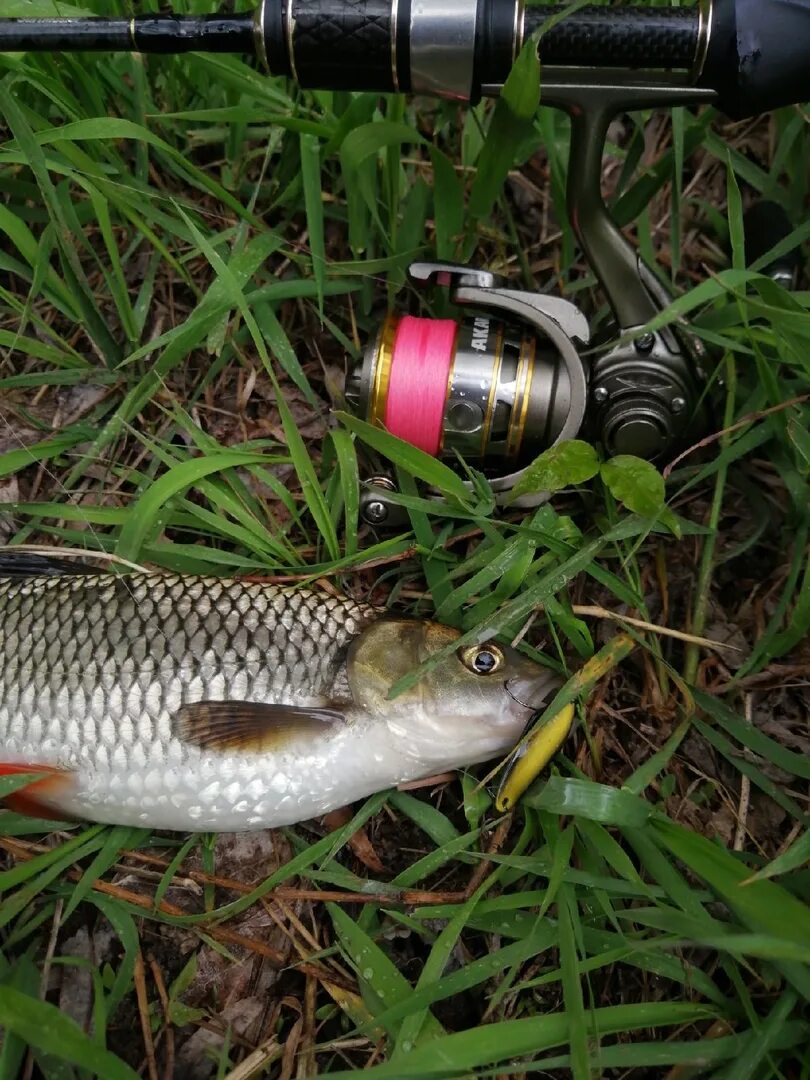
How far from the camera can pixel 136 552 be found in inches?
95.7

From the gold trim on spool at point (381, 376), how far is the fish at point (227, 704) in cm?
59

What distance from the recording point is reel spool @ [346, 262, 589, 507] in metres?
2.23

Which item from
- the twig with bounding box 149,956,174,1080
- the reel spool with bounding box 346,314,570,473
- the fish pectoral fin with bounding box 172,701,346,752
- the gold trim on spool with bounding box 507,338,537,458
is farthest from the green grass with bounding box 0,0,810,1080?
the fish pectoral fin with bounding box 172,701,346,752

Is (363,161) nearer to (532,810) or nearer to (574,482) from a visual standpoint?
(574,482)

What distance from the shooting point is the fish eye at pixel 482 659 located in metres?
2.16

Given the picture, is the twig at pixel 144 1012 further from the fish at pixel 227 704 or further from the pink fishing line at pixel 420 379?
the pink fishing line at pixel 420 379

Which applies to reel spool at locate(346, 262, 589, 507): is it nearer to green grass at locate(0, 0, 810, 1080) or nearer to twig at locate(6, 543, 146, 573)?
green grass at locate(0, 0, 810, 1080)

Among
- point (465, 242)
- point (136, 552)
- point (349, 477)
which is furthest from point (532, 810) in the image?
point (465, 242)

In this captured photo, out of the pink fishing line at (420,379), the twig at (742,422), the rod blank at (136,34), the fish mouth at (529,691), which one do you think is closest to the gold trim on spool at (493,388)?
the pink fishing line at (420,379)

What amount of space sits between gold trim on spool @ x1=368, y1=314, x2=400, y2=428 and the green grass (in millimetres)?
86

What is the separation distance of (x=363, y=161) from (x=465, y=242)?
436mm

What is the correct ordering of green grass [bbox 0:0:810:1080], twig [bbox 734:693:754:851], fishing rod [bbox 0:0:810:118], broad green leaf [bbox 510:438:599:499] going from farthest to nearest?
twig [bbox 734:693:754:851], broad green leaf [bbox 510:438:599:499], green grass [bbox 0:0:810:1080], fishing rod [bbox 0:0:810:118]

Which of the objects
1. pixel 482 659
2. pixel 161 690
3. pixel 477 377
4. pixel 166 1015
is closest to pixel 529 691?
pixel 482 659

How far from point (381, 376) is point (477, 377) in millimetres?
266
